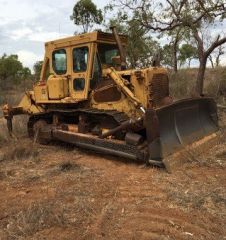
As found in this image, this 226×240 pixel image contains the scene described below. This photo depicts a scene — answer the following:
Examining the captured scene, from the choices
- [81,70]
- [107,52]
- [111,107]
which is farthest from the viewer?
[107,52]

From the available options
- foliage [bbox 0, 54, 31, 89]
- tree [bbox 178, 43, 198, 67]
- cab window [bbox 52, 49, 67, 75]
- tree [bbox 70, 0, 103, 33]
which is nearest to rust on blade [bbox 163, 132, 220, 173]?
cab window [bbox 52, 49, 67, 75]

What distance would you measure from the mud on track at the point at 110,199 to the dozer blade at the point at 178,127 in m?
0.31

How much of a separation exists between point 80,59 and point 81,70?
0.27 m

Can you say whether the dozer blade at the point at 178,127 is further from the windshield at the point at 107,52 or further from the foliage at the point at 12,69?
the foliage at the point at 12,69

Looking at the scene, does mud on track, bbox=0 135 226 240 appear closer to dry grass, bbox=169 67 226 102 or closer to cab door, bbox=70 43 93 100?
cab door, bbox=70 43 93 100

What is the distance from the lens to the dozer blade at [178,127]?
7664 mm

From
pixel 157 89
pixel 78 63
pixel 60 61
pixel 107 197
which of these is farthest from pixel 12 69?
pixel 107 197

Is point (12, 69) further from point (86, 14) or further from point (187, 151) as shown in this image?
point (187, 151)

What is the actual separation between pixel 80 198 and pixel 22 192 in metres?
1.11

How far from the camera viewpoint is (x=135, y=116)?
875 cm

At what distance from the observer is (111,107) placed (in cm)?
926

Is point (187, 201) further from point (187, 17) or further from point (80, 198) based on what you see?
point (187, 17)

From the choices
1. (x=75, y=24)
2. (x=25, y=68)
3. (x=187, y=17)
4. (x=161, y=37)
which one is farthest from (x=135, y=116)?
(x=25, y=68)

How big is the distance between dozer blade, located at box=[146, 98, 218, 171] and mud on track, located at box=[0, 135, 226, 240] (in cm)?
31
